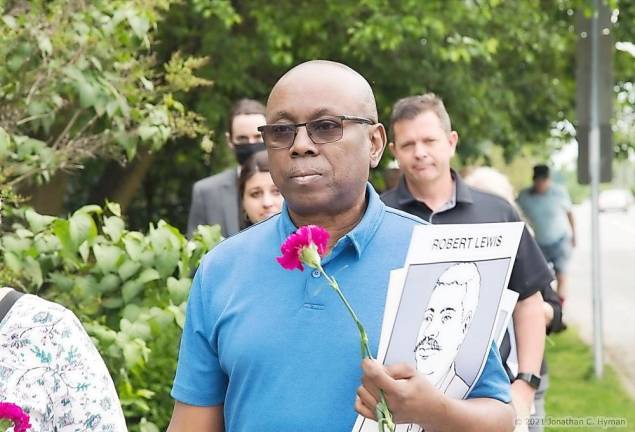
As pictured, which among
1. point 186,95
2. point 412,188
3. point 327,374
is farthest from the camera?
point 186,95

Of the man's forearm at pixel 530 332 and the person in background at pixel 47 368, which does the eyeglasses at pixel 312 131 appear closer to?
the person in background at pixel 47 368

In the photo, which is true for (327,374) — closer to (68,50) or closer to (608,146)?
(68,50)

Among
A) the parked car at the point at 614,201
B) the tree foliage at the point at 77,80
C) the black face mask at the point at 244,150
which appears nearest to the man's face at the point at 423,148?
the tree foliage at the point at 77,80

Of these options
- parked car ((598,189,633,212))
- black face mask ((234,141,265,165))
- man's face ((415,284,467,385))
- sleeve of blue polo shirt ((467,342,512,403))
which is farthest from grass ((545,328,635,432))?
parked car ((598,189,633,212))

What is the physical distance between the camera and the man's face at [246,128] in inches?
241

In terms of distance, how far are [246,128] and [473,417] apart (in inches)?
155

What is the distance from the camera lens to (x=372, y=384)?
7.10 feet

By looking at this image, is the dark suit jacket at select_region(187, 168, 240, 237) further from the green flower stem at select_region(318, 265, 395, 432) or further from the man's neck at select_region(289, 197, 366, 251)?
the green flower stem at select_region(318, 265, 395, 432)

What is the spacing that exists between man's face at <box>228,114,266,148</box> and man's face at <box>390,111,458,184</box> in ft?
4.58

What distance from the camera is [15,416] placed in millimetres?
2191

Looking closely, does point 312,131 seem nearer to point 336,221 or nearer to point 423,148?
point 336,221

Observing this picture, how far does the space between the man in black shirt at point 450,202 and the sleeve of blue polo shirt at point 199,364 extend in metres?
Result: 2.17

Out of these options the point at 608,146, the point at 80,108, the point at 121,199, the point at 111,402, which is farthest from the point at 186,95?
the point at 111,402

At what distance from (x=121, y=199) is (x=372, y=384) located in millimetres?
10871
